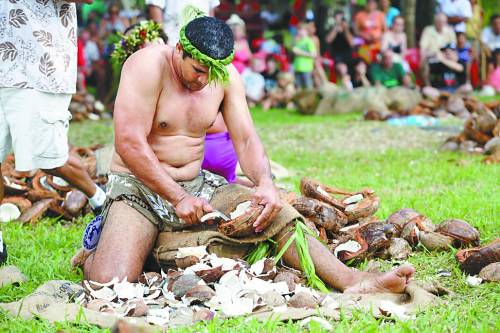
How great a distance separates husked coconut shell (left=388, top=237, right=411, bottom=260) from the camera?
4.61 meters

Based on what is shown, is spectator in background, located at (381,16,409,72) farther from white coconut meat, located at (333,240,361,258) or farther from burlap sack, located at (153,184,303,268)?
burlap sack, located at (153,184,303,268)

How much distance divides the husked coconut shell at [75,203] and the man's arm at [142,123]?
181 cm

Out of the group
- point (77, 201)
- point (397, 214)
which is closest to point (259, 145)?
point (397, 214)

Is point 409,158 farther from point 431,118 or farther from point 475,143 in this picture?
point 431,118

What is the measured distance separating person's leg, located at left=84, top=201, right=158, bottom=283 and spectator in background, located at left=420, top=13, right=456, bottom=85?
41.6 feet

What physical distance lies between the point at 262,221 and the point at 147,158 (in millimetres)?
680

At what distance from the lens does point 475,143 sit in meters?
8.71

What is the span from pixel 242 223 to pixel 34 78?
1619 mm

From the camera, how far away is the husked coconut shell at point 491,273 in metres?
4.01

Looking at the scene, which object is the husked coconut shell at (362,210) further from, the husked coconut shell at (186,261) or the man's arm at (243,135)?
the husked coconut shell at (186,261)

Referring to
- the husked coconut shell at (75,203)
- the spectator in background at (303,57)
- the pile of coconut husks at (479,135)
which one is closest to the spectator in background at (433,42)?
the spectator in background at (303,57)

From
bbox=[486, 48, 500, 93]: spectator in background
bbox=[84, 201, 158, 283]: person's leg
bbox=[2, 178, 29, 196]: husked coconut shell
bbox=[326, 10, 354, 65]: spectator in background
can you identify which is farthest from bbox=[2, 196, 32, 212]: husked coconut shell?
bbox=[486, 48, 500, 93]: spectator in background

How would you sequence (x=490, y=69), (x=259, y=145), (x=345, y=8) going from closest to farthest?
(x=259, y=145)
(x=490, y=69)
(x=345, y=8)

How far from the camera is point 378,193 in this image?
6578mm
